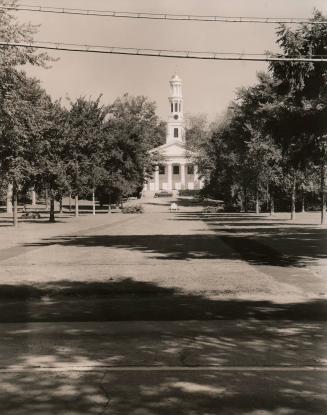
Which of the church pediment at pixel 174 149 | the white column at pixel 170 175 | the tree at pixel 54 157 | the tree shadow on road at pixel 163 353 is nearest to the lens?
the tree shadow on road at pixel 163 353

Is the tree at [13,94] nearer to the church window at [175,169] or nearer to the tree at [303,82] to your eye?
the tree at [303,82]

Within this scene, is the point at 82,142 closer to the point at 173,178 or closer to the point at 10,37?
the point at 10,37

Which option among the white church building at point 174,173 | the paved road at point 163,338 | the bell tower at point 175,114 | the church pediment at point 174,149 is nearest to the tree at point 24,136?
the paved road at point 163,338

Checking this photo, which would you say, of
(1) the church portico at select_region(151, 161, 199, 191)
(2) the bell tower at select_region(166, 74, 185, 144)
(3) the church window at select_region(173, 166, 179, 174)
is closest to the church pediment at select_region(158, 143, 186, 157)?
(1) the church portico at select_region(151, 161, 199, 191)

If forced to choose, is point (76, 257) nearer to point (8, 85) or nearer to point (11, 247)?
point (11, 247)

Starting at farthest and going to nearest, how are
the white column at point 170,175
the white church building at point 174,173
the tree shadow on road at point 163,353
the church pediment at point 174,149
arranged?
the church pediment at point 174,149 → the white column at point 170,175 → the white church building at point 174,173 → the tree shadow on road at point 163,353

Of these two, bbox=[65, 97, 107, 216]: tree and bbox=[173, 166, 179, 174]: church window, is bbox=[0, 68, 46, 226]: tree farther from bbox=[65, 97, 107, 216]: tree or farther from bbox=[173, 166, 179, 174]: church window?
bbox=[173, 166, 179, 174]: church window

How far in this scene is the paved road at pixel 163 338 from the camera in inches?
201

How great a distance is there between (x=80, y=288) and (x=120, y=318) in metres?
3.13

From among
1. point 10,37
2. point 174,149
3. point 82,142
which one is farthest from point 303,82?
point 174,149

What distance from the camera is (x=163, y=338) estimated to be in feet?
24.7

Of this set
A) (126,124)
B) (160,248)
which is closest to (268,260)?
(160,248)

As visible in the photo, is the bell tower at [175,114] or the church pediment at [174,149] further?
the bell tower at [175,114]

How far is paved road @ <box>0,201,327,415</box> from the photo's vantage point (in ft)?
16.8
